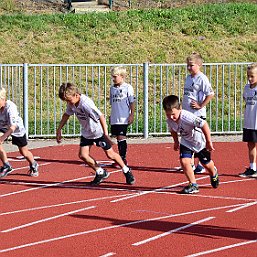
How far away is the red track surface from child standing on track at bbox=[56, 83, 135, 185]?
0.24 m

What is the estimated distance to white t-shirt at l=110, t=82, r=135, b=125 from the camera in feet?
48.8

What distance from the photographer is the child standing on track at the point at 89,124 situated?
12.9 meters

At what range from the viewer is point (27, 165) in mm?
15719

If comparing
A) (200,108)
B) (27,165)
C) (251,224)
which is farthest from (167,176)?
(251,224)

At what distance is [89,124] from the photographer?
13211 mm

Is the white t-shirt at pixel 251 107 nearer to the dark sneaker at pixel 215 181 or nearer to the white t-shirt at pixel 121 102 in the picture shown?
the dark sneaker at pixel 215 181

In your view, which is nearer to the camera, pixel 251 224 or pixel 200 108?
pixel 251 224

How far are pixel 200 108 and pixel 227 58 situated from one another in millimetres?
18172

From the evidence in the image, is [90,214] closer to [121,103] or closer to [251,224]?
[251,224]

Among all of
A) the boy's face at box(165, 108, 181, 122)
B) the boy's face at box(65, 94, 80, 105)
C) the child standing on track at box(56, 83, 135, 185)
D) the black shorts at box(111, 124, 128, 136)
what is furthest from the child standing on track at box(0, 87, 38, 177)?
the boy's face at box(165, 108, 181, 122)

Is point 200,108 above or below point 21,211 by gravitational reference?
above

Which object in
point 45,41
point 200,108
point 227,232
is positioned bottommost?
point 227,232

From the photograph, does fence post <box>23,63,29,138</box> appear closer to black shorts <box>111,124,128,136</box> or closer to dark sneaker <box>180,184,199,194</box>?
black shorts <box>111,124,128,136</box>

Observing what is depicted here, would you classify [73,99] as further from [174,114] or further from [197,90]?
[197,90]
